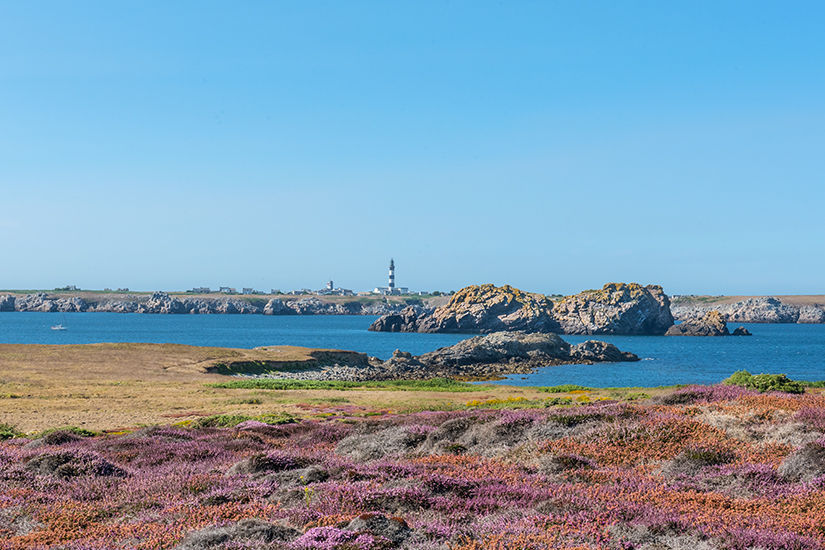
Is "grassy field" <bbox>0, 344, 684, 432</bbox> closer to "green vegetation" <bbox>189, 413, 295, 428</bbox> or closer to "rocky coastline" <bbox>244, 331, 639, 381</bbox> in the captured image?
"green vegetation" <bbox>189, 413, 295, 428</bbox>

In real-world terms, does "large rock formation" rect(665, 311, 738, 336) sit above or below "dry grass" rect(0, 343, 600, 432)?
below

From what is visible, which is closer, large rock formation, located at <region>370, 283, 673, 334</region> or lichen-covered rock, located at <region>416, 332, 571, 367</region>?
lichen-covered rock, located at <region>416, 332, 571, 367</region>

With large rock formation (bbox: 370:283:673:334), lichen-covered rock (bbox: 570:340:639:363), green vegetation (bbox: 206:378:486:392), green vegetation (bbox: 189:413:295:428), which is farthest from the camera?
large rock formation (bbox: 370:283:673:334)

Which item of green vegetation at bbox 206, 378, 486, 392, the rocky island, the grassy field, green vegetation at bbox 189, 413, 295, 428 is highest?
green vegetation at bbox 189, 413, 295, 428

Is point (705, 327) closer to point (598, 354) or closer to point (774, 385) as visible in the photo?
point (598, 354)

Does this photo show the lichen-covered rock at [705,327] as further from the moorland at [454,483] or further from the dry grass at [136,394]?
the moorland at [454,483]

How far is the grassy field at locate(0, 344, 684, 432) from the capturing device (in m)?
30.7

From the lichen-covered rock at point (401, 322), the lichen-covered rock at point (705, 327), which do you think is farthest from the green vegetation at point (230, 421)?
the lichen-covered rock at point (705, 327)

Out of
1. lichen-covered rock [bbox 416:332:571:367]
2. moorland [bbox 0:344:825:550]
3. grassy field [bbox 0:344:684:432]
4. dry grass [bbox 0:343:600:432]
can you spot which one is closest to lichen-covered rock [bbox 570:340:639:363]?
lichen-covered rock [bbox 416:332:571:367]

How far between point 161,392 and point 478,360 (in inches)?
2010

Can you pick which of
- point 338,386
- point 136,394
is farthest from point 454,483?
point 338,386

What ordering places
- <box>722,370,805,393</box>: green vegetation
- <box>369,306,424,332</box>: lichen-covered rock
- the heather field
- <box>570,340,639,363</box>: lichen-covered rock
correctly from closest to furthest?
the heather field < <box>722,370,805,393</box>: green vegetation < <box>570,340,639,363</box>: lichen-covered rock < <box>369,306,424,332</box>: lichen-covered rock

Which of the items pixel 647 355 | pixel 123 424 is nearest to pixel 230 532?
pixel 123 424

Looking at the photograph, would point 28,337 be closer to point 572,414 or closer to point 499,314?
point 499,314
